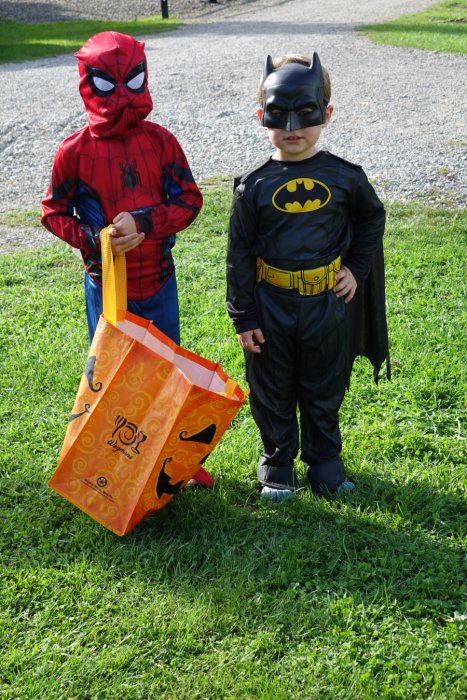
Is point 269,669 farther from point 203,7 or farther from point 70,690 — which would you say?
point 203,7

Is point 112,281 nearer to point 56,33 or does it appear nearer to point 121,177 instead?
point 121,177

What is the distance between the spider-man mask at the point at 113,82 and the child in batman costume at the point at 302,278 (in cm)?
44

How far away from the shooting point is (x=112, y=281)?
300cm

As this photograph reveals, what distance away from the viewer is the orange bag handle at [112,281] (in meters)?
2.97

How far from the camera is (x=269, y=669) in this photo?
8.64 ft

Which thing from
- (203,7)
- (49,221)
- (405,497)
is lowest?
(203,7)

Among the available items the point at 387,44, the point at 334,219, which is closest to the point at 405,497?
the point at 334,219

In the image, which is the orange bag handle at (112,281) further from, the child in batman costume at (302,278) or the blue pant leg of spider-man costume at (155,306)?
the child in batman costume at (302,278)

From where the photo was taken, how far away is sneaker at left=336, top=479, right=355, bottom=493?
11.2 feet

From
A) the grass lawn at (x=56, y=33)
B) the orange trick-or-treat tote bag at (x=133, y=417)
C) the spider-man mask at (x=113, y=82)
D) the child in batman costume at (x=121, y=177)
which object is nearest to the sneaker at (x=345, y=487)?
the orange trick-or-treat tote bag at (x=133, y=417)

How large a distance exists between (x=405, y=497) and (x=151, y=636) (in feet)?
3.87

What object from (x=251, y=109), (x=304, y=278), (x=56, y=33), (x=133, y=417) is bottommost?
(x=56, y=33)

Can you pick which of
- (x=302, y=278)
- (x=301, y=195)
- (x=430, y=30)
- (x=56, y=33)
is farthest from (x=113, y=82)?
(x=56, y=33)

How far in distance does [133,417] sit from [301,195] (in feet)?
3.23
